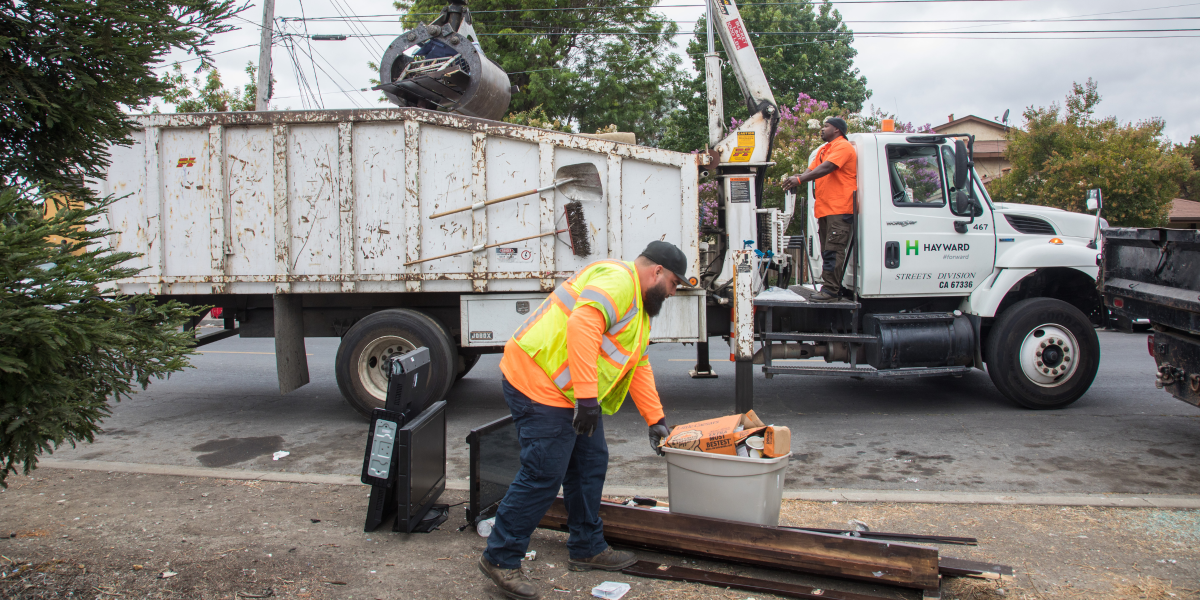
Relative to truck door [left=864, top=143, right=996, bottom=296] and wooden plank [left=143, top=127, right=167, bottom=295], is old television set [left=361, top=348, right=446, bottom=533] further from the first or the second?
truck door [left=864, top=143, right=996, bottom=296]

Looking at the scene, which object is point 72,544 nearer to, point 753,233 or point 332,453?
point 332,453

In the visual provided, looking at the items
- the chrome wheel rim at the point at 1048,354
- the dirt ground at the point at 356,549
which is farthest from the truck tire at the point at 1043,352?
the dirt ground at the point at 356,549

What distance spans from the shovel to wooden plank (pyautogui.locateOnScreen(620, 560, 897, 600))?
353cm

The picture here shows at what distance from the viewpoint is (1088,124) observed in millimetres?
16453

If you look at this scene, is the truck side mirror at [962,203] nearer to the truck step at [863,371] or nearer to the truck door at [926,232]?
the truck door at [926,232]

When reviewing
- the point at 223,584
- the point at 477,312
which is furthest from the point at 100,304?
the point at 477,312

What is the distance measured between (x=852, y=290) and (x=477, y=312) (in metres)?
3.32

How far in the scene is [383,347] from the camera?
256 inches

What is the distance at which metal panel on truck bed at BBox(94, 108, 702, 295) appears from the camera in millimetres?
6305

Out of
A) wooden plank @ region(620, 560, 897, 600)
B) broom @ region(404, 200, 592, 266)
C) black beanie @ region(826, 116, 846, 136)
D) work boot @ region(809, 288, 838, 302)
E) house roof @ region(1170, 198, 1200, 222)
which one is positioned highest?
house roof @ region(1170, 198, 1200, 222)

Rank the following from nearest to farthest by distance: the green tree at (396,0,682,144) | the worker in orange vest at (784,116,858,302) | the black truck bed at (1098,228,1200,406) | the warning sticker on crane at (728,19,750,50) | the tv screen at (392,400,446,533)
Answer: the tv screen at (392,400,446,533) < the black truck bed at (1098,228,1200,406) < the worker in orange vest at (784,116,858,302) < the warning sticker on crane at (728,19,750,50) < the green tree at (396,0,682,144)

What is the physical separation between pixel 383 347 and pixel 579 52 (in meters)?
16.7

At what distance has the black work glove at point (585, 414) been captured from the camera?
3.10 m

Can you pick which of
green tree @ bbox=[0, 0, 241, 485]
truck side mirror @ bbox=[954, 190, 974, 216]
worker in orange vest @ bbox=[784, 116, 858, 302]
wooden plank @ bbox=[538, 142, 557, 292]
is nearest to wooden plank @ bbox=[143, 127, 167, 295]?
wooden plank @ bbox=[538, 142, 557, 292]
